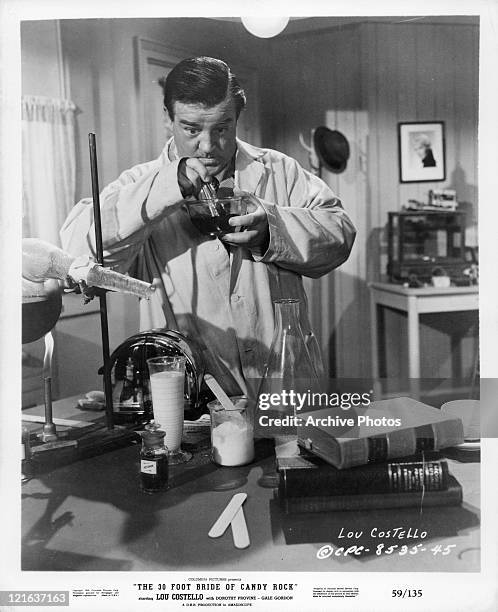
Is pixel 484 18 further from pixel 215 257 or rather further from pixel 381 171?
pixel 215 257

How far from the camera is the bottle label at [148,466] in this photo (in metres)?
0.87

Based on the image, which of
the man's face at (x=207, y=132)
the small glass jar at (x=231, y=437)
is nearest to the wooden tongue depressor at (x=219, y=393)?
the small glass jar at (x=231, y=437)

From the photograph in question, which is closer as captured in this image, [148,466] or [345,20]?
[148,466]

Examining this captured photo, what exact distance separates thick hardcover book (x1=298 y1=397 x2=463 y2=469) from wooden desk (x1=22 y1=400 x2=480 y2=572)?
0.08 metres

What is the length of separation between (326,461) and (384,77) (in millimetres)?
654

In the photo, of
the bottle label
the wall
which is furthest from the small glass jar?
the wall

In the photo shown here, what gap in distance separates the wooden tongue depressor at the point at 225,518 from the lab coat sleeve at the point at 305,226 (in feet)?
1.39

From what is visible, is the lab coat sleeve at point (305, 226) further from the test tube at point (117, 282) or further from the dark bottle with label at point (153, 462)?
the dark bottle with label at point (153, 462)

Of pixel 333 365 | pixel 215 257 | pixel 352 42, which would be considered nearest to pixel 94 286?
pixel 215 257

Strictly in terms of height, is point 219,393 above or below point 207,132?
below

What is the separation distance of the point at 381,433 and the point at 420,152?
49 centimetres

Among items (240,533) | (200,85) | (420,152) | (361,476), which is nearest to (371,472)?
(361,476)

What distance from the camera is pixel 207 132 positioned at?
105cm

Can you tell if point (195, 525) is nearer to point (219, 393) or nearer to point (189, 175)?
point (219, 393)
